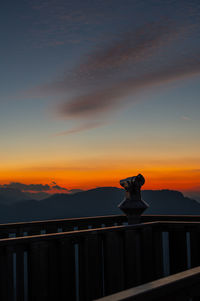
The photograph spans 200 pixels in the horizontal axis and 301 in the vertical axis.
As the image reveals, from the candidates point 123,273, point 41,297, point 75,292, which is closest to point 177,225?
point 123,273

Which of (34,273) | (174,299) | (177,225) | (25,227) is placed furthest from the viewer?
(25,227)

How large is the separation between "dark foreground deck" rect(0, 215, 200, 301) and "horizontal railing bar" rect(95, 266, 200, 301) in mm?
1219

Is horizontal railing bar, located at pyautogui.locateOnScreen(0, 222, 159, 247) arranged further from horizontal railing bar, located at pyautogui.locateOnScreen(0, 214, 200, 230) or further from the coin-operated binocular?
horizontal railing bar, located at pyautogui.locateOnScreen(0, 214, 200, 230)

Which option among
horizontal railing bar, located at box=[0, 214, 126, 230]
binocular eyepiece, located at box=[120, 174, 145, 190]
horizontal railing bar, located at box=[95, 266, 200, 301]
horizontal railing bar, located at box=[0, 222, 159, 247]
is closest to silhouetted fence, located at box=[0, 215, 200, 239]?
horizontal railing bar, located at box=[0, 214, 126, 230]

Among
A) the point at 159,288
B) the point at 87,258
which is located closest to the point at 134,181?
the point at 87,258

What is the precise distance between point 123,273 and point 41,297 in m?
1.18

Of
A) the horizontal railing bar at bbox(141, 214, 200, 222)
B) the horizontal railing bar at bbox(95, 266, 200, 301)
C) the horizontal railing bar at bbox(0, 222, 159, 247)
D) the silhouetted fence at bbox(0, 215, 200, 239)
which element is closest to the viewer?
the horizontal railing bar at bbox(95, 266, 200, 301)

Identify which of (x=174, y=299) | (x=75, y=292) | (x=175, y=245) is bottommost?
(x=75, y=292)

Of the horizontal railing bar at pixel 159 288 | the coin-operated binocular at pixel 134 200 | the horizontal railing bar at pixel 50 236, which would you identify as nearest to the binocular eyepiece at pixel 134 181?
the coin-operated binocular at pixel 134 200

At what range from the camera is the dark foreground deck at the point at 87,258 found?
3.49m

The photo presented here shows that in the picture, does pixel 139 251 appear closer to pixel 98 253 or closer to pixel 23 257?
pixel 98 253

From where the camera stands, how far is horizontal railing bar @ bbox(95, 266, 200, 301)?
154cm

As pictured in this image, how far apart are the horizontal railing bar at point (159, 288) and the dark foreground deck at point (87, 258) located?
1.22 metres

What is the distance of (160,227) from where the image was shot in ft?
15.8
